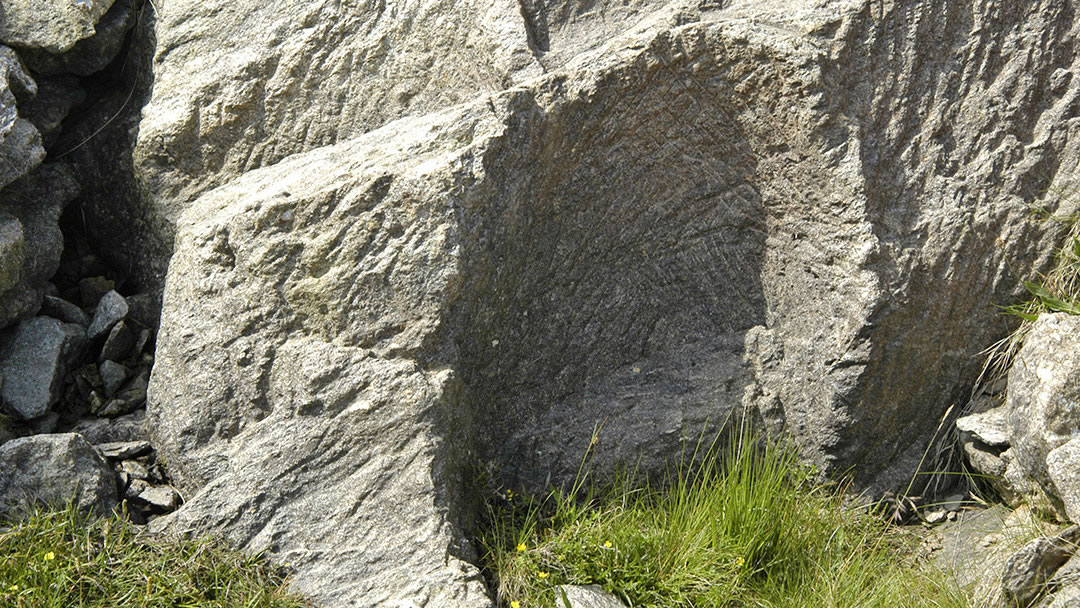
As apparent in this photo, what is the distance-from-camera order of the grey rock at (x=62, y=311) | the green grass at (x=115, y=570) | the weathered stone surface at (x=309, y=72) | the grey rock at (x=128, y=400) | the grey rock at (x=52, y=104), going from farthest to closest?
the grey rock at (x=52, y=104) < the grey rock at (x=62, y=311) < the grey rock at (x=128, y=400) < the weathered stone surface at (x=309, y=72) < the green grass at (x=115, y=570)

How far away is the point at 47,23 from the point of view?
4.63 meters

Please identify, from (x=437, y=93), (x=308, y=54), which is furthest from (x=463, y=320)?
(x=308, y=54)

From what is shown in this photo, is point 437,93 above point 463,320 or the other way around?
above

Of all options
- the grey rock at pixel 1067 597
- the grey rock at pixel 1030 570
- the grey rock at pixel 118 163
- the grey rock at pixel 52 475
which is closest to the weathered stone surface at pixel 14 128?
the grey rock at pixel 118 163

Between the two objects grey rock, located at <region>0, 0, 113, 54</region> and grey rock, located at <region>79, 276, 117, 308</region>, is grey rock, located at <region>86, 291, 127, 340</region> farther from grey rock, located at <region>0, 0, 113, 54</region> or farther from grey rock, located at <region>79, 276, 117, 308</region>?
grey rock, located at <region>0, 0, 113, 54</region>

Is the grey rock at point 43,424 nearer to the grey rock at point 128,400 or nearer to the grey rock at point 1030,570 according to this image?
the grey rock at point 128,400

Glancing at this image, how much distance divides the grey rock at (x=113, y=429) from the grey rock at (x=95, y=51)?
173cm

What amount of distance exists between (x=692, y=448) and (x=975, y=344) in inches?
52.5

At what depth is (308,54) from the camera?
448 centimetres

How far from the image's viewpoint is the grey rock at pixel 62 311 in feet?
15.1

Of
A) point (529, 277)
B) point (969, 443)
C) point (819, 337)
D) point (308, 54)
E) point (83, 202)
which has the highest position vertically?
point (308, 54)

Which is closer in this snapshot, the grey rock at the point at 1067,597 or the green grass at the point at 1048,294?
the grey rock at the point at 1067,597

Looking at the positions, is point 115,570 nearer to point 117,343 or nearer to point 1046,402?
point 117,343

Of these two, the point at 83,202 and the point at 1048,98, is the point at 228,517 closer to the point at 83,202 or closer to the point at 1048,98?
the point at 83,202
